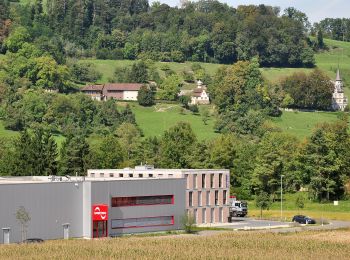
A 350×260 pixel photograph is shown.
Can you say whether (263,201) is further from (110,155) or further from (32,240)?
(32,240)

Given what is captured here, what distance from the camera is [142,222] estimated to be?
316 ft

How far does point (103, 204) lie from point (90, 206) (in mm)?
1371

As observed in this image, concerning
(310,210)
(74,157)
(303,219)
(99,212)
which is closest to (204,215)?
(303,219)

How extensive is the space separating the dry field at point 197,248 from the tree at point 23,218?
2.74m

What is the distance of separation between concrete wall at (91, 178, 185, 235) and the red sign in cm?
64

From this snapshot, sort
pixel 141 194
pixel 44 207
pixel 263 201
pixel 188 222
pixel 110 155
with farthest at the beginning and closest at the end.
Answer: pixel 110 155
pixel 263 201
pixel 188 222
pixel 141 194
pixel 44 207

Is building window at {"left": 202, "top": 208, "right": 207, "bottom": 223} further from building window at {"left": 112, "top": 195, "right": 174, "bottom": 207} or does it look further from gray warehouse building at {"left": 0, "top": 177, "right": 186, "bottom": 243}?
building window at {"left": 112, "top": 195, "right": 174, "bottom": 207}

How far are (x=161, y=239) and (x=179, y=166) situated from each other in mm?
54636

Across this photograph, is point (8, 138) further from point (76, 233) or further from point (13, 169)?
point (76, 233)

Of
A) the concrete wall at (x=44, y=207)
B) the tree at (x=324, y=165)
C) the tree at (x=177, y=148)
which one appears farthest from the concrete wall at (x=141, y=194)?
the tree at (x=177, y=148)

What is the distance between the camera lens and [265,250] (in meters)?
78.4

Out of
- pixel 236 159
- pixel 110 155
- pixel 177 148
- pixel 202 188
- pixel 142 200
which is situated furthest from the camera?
pixel 177 148

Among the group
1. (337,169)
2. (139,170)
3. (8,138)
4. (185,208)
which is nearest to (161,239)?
(185,208)

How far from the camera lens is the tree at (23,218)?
3319 inches
